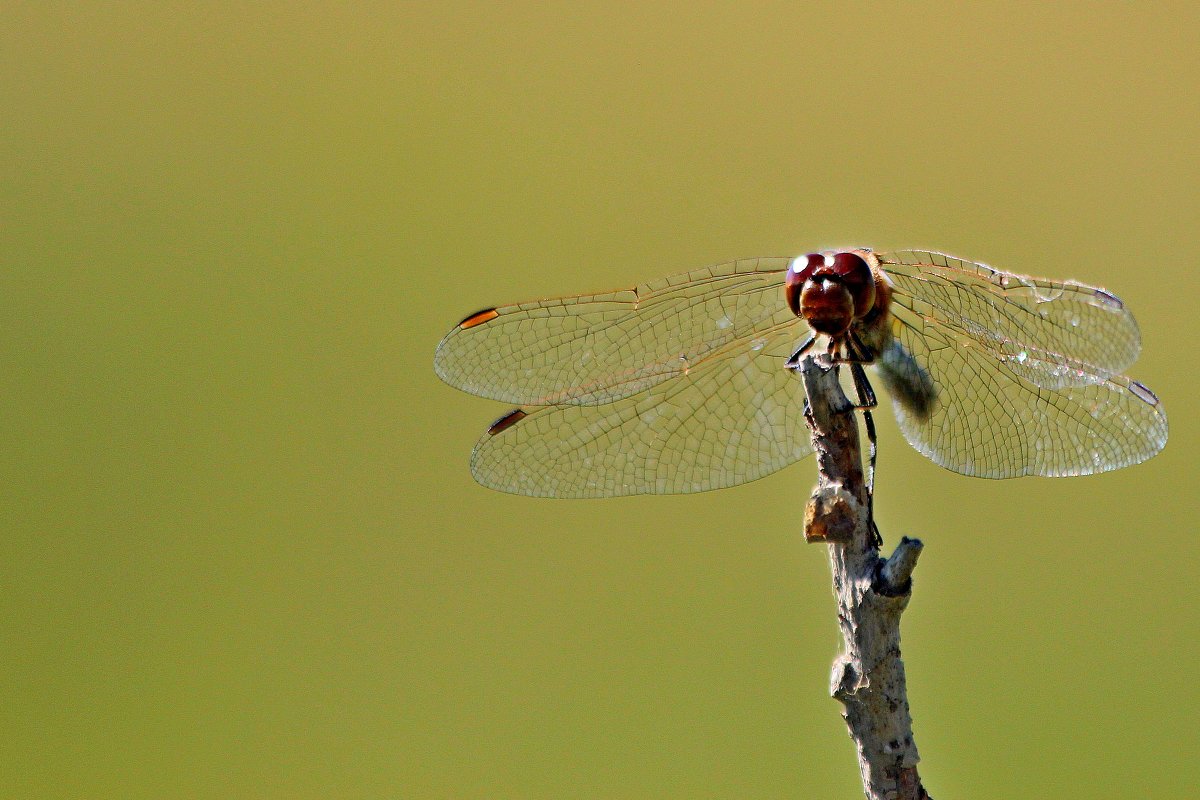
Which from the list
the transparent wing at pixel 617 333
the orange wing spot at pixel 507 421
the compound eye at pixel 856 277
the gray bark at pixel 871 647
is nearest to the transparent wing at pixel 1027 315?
the compound eye at pixel 856 277

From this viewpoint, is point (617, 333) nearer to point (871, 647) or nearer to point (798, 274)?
point (798, 274)

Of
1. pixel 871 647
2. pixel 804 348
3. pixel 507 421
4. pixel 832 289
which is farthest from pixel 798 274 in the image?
pixel 871 647

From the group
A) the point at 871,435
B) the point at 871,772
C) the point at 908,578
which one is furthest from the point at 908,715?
the point at 871,435

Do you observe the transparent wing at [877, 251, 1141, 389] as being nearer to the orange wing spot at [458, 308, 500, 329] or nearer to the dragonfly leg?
the dragonfly leg

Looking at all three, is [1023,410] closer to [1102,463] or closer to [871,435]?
[1102,463]

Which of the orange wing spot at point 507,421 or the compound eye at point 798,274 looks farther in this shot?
the orange wing spot at point 507,421

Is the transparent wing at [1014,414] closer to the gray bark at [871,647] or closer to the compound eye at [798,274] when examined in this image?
the compound eye at [798,274]

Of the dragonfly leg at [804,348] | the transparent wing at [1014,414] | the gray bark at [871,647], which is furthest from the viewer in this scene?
the dragonfly leg at [804,348]
